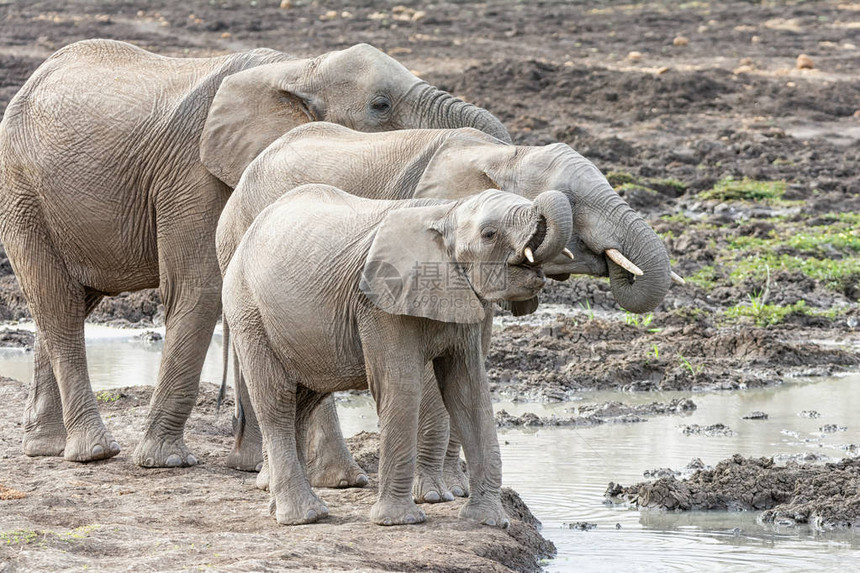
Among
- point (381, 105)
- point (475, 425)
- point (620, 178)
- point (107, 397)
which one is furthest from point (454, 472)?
point (620, 178)

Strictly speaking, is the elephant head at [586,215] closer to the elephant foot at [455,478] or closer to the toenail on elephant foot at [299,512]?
the elephant foot at [455,478]

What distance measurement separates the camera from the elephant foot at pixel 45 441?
27.1 feet

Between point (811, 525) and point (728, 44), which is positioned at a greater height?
point (728, 44)

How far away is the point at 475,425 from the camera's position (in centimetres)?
608

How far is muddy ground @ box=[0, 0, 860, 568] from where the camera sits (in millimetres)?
11016

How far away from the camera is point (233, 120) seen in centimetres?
753

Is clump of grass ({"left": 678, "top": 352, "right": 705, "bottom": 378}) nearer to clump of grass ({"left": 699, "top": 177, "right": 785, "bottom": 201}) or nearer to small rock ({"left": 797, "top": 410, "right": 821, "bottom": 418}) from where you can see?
small rock ({"left": 797, "top": 410, "right": 821, "bottom": 418})

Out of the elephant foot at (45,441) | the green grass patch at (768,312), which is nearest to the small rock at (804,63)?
the green grass patch at (768,312)

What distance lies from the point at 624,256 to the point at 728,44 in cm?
2317

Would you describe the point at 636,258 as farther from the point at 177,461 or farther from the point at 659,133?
the point at 659,133

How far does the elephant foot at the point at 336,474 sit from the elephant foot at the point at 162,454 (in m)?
0.89

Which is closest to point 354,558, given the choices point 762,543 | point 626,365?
point 762,543

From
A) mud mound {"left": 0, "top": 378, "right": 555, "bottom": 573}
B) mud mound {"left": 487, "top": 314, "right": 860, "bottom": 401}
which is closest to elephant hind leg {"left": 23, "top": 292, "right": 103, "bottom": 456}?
mud mound {"left": 0, "top": 378, "right": 555, "bottom": 573}

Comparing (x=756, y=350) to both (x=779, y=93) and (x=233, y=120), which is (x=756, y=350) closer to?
(x=233, y=120)
